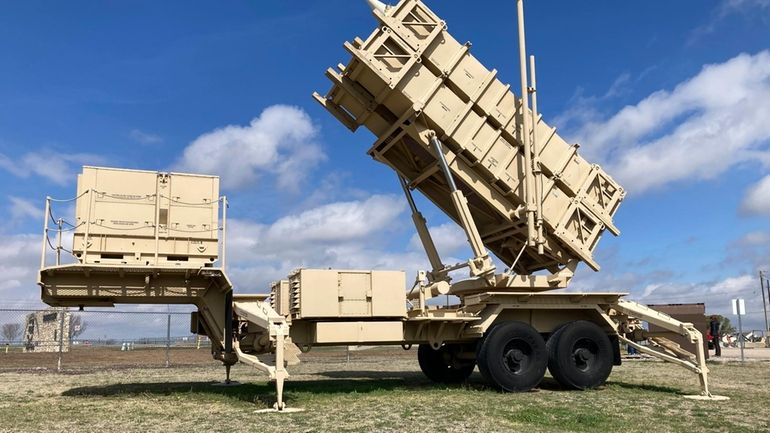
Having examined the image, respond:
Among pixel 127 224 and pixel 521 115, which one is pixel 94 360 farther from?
pixel 521 115

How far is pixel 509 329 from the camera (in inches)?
435

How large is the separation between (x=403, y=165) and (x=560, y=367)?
4745 millimetres

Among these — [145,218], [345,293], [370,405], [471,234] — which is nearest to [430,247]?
[471,234]

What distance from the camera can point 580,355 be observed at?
1157 centimetres

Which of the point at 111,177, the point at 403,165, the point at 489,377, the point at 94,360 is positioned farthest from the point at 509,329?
the point at 94,360

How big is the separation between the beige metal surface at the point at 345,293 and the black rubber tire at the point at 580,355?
2905mm

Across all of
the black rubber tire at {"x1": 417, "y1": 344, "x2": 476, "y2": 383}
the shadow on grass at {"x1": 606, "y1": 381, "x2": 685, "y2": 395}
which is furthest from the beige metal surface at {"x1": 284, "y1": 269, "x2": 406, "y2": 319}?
the shadow on grass at {"x1": 606, "y1": 381, "x2": 685, "y2": 395}

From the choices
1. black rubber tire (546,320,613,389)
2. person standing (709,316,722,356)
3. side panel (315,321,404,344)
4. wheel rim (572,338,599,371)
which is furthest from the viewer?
person standing (709,316,722,356)

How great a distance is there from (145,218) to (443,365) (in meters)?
6.59

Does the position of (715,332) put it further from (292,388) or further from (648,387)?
(292,388)

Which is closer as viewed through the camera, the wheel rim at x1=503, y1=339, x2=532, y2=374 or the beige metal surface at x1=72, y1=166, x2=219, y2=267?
Result: the beige metal surface at x1=72, y1=166, x2=219, y2=267

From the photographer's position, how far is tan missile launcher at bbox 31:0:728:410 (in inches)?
386

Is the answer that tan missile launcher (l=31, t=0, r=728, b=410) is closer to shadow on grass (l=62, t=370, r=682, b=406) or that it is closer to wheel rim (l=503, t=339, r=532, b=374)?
wheel rim (l=503, t=339, r=532, b=374)

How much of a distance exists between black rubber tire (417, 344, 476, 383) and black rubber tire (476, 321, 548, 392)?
1853 mm
